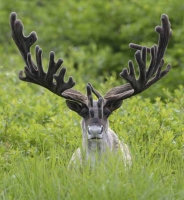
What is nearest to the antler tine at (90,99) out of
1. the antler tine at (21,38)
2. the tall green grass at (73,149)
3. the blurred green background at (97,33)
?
the tall green grass at (73,149)

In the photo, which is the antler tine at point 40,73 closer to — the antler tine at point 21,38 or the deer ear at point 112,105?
the antler tine at point 21,38

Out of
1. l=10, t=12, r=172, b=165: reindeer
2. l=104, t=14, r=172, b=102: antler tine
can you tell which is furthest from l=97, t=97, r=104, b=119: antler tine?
l=104, t=14, r=172, b=102: antler tine

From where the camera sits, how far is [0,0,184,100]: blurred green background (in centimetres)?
1680

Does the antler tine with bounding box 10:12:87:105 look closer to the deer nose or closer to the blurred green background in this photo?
the deer nose

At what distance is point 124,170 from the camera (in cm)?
725

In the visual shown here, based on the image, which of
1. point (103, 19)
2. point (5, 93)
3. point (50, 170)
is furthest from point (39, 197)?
point (103, 19)

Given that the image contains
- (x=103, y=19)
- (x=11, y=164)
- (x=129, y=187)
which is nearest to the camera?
(x=129, y=187)

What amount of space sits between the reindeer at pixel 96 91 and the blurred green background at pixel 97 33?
757 cm

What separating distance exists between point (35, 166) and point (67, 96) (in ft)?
2.26

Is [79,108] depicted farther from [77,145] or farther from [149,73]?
[149,73]

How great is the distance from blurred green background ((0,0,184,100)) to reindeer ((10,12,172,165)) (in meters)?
7.57

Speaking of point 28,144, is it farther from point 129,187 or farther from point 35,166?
point 129,187

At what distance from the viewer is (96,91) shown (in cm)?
766

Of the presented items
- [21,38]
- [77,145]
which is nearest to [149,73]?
[77,145]
